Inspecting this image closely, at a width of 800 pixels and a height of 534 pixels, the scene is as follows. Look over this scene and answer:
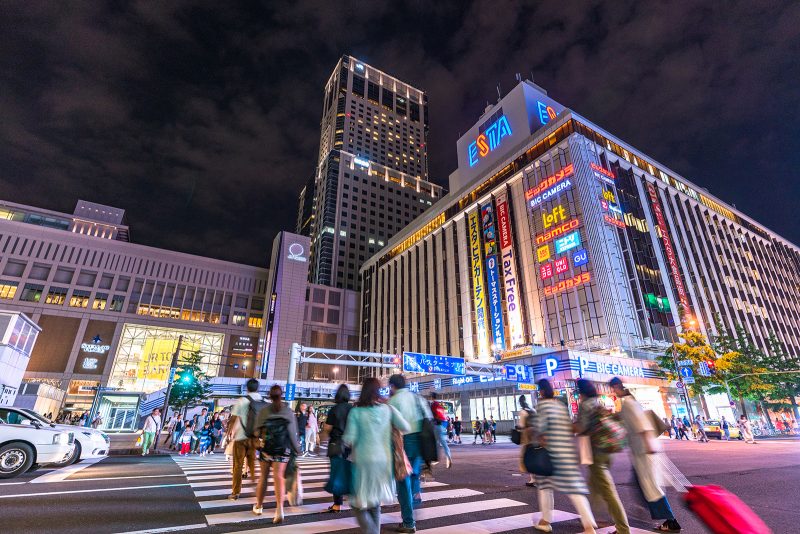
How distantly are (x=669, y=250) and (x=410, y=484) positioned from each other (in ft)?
153

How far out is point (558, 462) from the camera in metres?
5.02

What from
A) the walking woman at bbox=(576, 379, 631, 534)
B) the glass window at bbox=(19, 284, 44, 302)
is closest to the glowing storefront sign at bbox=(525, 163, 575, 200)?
the walking woman at bbox=(576, 379, 631, 534)

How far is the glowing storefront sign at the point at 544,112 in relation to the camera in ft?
165

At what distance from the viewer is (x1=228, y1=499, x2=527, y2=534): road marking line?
16.9 feet

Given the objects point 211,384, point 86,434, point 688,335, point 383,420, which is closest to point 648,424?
point 383,420

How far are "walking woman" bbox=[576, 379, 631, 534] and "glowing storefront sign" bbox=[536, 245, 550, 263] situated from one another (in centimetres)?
3586

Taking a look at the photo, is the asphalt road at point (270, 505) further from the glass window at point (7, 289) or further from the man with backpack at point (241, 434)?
the glass window at point (7, 289)

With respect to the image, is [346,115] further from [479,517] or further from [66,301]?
[479,517]

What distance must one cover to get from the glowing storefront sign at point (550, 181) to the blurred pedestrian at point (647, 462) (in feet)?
125

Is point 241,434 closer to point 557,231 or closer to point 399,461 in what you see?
point 399,461

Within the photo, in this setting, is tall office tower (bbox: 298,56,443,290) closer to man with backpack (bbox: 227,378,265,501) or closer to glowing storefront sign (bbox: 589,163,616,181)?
glowing storefront sign (bbox: 589,163,616,181)

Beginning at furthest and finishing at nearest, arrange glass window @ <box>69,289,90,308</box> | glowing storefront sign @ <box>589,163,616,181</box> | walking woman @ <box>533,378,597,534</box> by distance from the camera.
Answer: glass window @ <box>69,289,90,308</box> < glowing storefront sign @ <box>589,163,616,181</box> < walking woman @ <box>533,378,597,534</box>

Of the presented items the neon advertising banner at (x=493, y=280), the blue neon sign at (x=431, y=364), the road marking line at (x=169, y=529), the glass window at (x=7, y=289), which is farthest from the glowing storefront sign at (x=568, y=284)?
the glass window at (x=7, y=289)

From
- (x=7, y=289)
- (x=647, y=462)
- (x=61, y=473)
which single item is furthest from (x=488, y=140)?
(x=7, y=289)
